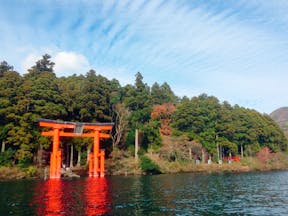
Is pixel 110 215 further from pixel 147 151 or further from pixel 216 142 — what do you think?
pixel 216 142

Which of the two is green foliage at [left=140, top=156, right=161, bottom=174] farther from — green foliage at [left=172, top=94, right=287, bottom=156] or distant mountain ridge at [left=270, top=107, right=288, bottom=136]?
distant mountain ridge at [left=270, top=107, right=288, bottom=136]

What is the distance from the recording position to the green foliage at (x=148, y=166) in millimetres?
41906

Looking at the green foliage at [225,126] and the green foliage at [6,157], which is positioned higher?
the green foliage at [225,126]

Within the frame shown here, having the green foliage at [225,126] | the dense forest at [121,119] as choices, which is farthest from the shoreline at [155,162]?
the green foliage at [225,126]

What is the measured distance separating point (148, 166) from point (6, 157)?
738 inches

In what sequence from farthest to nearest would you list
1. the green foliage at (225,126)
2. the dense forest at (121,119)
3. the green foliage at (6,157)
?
the green foliage at (225,126)
the dense forest at (121,119)
the green foliage at (6,157)

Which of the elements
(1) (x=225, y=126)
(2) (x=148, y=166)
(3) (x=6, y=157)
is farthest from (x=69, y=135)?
(1) (x=225, y=126)

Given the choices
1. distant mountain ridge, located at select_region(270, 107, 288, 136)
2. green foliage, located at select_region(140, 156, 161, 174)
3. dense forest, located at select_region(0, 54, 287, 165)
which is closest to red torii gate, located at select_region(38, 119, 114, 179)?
dense forest, located at select_region(0, 54, 287, 165)

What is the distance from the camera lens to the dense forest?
126 ft

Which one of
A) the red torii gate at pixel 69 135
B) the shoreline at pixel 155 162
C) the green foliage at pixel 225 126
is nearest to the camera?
the red torii gate at pixel 69 135

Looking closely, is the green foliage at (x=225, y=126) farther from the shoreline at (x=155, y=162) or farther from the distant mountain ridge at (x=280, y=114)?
the distant mountain ridge at (x=280, y=114)

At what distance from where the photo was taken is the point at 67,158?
147 ft

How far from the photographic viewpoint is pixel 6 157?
35469mm

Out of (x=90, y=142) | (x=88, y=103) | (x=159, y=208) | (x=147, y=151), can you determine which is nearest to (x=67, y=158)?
(x=90, y=142)
